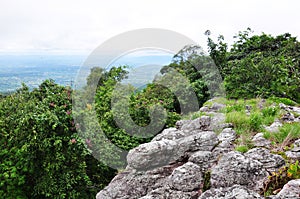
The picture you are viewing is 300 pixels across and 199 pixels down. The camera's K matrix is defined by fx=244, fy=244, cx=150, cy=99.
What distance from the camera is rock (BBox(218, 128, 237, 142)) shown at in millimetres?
5932

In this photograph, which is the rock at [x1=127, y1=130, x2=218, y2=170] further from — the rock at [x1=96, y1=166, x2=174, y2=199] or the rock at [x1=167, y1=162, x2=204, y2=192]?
the rock at [x1=167, y1=162, x2=204, y2=192]

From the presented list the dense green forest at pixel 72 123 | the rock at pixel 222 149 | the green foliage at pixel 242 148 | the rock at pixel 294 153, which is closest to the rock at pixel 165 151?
the rock at pixel 222 149

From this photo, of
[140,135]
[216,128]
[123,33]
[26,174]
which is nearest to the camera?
[216,128]

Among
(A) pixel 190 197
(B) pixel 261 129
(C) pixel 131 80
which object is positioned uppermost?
(C) pixel 131 80

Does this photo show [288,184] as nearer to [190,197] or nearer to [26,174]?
[190,197]

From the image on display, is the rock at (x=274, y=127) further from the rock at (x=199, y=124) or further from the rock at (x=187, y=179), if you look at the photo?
the rock at (x=187, y=179)

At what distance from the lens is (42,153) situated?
30.1 ft

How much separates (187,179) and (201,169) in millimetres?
462

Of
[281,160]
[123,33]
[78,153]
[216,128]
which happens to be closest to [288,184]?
[281,160]

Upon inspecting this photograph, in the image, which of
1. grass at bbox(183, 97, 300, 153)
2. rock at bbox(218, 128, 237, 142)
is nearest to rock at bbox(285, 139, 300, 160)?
grass at bbox(183, 97, 300, 153)

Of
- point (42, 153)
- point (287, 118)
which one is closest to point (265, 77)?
point (287, 118)

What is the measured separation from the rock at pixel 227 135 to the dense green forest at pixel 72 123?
4.99m

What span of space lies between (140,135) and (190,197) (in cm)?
648

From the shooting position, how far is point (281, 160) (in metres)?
4.41
